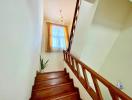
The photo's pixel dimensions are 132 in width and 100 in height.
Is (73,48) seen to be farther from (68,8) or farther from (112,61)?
(68,8)

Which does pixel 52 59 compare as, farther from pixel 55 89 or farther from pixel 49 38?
pixel 55 89

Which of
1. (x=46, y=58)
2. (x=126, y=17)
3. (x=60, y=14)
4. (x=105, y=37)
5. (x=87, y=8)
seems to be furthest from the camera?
(x=60, y=14)

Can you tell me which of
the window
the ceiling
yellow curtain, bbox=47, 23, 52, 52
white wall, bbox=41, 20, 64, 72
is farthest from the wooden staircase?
the ceiling

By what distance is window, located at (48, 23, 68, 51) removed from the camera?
525cm

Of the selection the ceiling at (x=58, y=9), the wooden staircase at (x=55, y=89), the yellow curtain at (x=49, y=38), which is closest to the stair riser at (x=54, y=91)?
the wooden staircase at (x=55, y=89)

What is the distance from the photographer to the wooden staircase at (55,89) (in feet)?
7.90

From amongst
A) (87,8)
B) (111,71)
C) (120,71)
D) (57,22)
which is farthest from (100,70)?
(57,22)

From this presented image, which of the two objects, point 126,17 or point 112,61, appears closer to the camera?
point 126,17

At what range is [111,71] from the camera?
3256 mm

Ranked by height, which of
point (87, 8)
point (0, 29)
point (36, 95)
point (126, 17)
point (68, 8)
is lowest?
point (36, 95)

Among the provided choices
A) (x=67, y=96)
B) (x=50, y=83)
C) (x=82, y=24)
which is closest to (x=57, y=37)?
(x=82, y=24)

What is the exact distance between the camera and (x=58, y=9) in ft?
16.7

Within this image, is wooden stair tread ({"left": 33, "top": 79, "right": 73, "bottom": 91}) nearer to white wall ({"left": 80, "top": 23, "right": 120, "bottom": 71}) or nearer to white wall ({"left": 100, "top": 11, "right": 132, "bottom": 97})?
white wall ({"left": 80, "top": 23, "right": 120, "bottom": 71})

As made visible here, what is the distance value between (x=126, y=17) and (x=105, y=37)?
2.77ft
